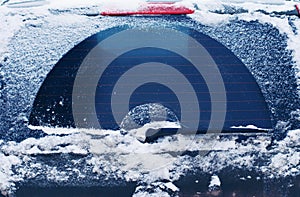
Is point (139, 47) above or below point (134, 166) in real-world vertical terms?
above

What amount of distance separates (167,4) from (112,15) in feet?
1.14

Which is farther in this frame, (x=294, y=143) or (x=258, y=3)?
(x=258, y=3)

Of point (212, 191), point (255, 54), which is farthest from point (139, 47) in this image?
point (212, 191)

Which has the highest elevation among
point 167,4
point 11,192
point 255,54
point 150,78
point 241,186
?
point 167,4

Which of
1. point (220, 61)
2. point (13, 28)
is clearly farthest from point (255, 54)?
point (13, 28)

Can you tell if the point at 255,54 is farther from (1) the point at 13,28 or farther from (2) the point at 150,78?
(1) the point at 13,28

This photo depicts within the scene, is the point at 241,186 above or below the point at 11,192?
above

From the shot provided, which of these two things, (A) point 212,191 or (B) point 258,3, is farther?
(B) point 258,3

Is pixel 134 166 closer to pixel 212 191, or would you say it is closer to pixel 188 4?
pixel 212 191

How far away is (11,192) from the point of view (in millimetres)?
2434

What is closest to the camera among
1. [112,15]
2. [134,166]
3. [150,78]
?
[134,166]

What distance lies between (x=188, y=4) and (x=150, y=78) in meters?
0.57

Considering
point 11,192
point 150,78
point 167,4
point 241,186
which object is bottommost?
point 11,192

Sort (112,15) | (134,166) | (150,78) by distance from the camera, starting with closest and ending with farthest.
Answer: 1. (134,166)
2. (150,78)
3. (112,15)
